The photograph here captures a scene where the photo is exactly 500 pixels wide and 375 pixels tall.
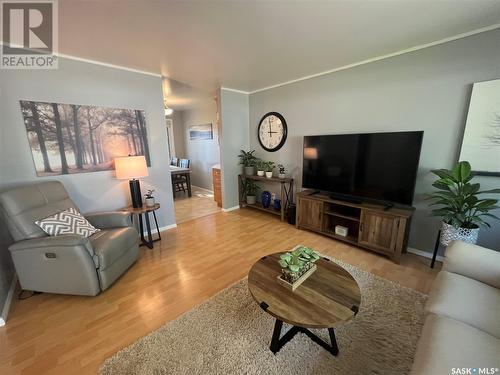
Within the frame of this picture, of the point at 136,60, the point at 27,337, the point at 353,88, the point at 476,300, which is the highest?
the point at 136,60

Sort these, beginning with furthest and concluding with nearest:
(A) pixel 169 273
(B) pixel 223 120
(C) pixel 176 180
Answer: (C) pixel 176 180 < (B) pixel 223 120 < (A) pixel 169 273

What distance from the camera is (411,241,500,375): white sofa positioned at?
0.90 meters

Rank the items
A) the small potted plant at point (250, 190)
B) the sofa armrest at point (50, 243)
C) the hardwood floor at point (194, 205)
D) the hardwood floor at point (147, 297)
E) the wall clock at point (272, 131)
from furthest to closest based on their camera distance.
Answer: the small potted plant at point (250, 190) < the hardwood floor at point (194, 205) < the wall clock at point (272, 131) < the sofa armrest at point (50, 243) < the hardwood floor at point (147, 297)

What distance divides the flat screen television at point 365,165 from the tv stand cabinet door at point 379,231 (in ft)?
0.78

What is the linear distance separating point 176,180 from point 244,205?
2082 mm

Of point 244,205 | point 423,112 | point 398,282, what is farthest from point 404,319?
point 244,205

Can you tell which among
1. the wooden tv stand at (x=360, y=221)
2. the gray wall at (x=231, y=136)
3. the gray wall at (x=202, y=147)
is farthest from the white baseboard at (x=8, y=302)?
the gray wall at (x=202, y=147)

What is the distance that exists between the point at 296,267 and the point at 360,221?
163cm

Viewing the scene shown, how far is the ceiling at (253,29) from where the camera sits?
5.24 feet

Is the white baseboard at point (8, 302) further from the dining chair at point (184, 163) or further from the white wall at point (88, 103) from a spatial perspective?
the dining chair at point (184, 163)

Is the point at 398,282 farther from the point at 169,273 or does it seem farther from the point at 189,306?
the point at 169,273

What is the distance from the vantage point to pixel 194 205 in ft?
15.8

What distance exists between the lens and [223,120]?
401 centimetres

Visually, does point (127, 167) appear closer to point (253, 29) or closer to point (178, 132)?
point (253, 29)
